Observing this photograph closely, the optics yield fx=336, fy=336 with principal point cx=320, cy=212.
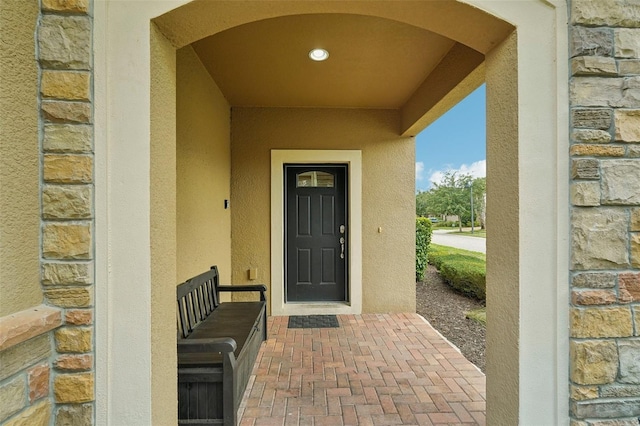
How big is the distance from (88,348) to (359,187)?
364 centimetres

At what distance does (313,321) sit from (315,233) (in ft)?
3.92

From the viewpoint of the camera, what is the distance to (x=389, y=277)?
15.1 feet

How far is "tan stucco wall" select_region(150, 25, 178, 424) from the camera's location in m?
1.42

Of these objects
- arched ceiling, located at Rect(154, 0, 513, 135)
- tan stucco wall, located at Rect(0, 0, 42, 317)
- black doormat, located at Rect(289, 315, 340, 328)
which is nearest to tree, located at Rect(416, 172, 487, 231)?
black doormat, located at Rect(289, 315, 340, 328)

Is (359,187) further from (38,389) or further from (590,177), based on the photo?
(38,389)

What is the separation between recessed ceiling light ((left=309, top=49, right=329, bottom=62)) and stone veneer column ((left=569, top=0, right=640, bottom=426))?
1.94 metres

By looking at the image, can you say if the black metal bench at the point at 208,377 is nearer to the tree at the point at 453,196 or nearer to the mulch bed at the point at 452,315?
the mulch bed at the point at 452,315

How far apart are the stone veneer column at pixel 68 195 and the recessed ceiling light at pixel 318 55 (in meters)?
1.94

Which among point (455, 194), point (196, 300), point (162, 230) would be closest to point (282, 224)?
point (196, 300)

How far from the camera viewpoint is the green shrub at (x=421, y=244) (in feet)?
22.6

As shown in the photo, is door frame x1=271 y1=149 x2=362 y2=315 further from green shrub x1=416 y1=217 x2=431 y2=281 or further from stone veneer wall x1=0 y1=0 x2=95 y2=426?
stone veneer wall x1=0 y1=0 x2=95 y2=426

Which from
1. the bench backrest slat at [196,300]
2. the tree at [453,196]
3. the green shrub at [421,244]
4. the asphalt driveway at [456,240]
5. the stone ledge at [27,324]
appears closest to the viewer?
the stone ledge at [27,324]

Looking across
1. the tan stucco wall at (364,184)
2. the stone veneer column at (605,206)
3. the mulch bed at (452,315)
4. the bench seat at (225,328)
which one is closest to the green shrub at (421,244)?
the mulch bed at (452,315)

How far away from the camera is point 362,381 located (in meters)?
2.68
